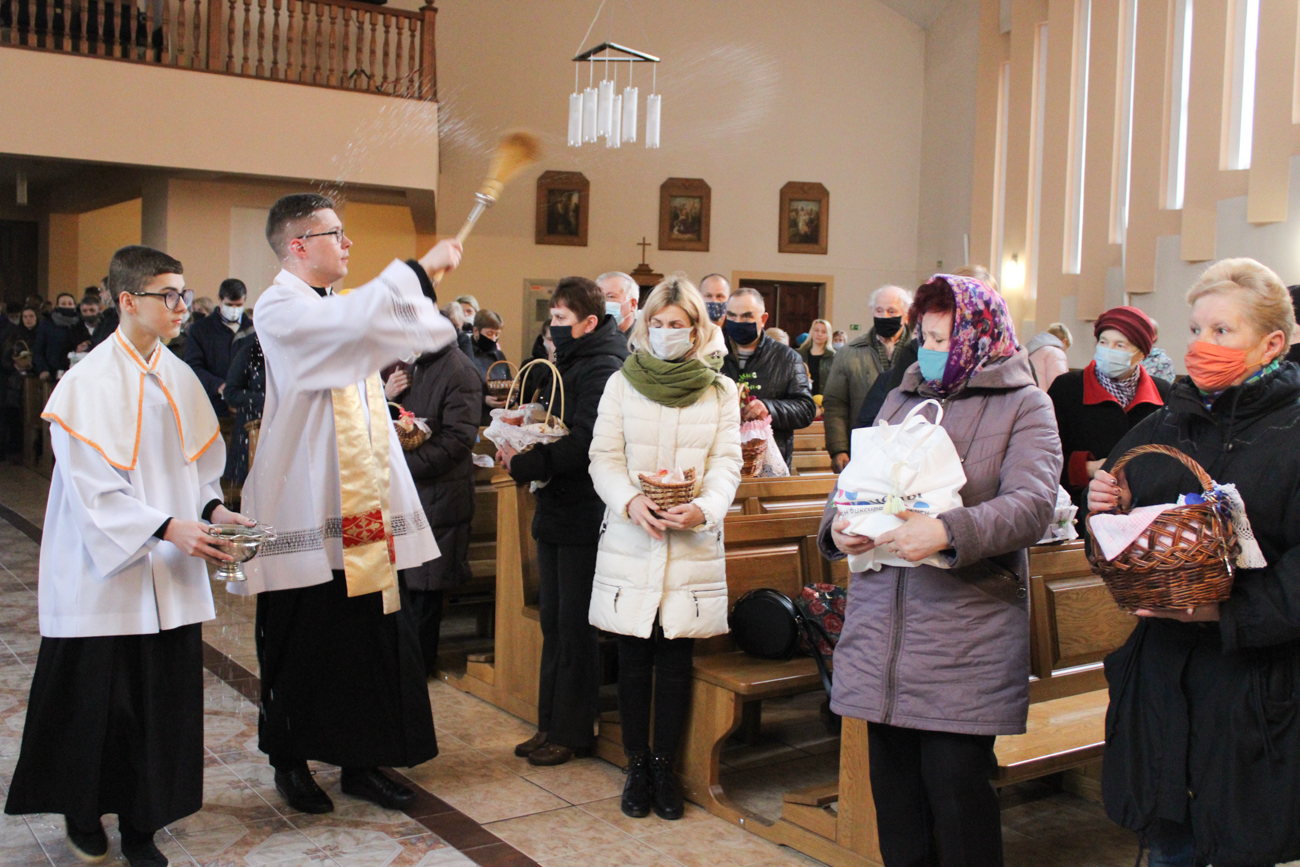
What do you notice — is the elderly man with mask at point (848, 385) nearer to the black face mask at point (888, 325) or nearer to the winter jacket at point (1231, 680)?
the black face mask at point (888, 325)

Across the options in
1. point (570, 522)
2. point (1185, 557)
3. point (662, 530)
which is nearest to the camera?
point (1185, 557)

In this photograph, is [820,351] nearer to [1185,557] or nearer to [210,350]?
[210,350]

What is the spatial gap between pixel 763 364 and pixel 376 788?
223 cm

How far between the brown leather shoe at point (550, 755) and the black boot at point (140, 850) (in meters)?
1.15

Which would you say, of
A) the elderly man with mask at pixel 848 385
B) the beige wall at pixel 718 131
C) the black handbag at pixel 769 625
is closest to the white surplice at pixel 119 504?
the black handbag at pixel 769 625

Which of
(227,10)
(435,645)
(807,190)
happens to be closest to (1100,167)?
(807,190)

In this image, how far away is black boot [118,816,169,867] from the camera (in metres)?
2.68

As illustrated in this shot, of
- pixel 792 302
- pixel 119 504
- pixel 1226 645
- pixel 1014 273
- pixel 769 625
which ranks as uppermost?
pixel 1014 273

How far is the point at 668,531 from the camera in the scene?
309 centimetres

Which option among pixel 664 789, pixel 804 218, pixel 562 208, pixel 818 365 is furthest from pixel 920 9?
pixel 664 789

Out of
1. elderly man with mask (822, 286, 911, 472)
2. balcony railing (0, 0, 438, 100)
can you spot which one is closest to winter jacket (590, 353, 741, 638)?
elderly man with mask (822, 286, 911, 472)

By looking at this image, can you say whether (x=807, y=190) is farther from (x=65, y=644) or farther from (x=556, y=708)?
(x=65, y=644)

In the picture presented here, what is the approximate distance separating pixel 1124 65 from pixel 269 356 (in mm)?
10719

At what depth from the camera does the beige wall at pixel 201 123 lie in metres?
8.93
